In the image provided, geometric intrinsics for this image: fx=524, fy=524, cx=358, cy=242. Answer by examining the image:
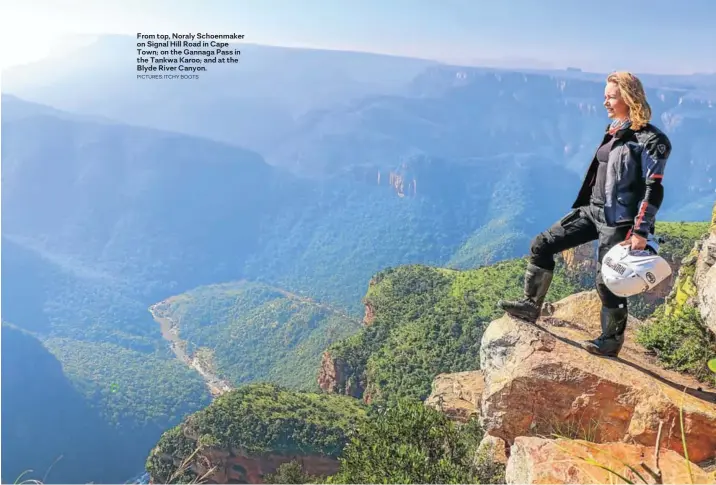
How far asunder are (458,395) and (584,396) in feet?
20.4

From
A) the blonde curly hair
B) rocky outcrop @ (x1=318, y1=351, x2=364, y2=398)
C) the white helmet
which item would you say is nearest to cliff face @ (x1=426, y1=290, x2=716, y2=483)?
the white helmet

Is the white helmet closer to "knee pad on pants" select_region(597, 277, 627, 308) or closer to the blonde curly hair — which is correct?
"knee pad on pants" select_region(597, 277, 627, 308)

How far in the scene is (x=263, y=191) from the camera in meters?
126

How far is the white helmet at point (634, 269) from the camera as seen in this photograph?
3.97 m

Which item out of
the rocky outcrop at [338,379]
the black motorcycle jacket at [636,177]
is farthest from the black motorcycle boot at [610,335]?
the rocky outcrop at [338,379]

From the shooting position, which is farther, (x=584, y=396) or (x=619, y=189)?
(x=584, y=396)

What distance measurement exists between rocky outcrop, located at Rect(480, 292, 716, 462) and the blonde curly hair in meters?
2.30

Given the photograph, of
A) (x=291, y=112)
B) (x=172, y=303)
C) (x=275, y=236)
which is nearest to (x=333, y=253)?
(x=275, y=236)

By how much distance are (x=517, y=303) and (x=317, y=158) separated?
133m

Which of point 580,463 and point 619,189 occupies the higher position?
point 619,189

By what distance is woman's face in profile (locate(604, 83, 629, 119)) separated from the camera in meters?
4.30

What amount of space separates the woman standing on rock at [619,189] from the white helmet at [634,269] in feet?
0.27

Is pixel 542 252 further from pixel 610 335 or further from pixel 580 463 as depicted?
pixel 580 463

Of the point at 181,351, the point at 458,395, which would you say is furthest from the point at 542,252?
the point at 181,351
